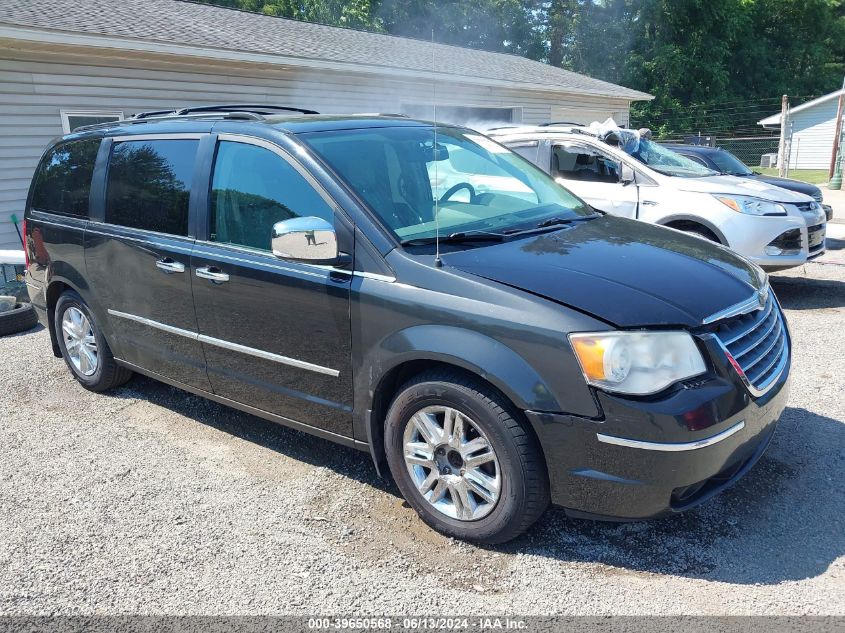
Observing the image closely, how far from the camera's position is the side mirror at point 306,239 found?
3.10 metres

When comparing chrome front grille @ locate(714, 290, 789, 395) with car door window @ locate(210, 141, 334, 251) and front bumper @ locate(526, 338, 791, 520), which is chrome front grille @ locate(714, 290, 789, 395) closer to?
front bumper @ locate(526, 338, 791, 520)

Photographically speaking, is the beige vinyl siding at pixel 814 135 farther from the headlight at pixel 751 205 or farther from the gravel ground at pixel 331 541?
the gravel ground at pixel 331 541

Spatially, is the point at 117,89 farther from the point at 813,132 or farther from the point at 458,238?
the point at 813,132

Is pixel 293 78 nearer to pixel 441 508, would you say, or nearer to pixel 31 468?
pixel 31 468

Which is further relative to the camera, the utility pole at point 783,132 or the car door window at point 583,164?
the utility pole at point 783,132

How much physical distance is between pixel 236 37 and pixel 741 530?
11.7 meters

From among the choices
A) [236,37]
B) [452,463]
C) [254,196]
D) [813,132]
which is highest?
[236,37]

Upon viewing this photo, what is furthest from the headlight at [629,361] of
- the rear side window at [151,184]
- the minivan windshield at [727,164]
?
the minivan windshield at [727,164]

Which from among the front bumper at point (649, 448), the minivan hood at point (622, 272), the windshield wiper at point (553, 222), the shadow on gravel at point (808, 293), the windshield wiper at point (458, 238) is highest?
the windshield wiper at point (553, 222)

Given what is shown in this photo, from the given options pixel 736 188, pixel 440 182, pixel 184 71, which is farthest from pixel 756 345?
pixel 184 71

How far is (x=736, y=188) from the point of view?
7.24 meters

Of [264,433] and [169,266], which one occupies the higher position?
[169,266]

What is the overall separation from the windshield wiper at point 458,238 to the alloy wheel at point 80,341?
9.06 feet

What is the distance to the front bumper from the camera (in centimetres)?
259
